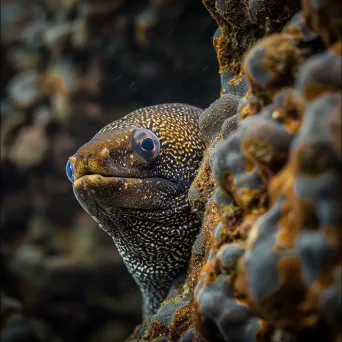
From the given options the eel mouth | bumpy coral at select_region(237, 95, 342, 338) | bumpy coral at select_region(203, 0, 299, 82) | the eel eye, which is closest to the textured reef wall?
bumpy coral at select_region(237, 95, 342, 338)

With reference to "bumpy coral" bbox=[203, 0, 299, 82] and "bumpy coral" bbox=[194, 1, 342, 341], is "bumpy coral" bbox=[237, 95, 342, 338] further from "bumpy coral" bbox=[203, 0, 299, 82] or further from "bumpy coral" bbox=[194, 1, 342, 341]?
"bumpy coral" bbox=[203, 0, 299, 82]

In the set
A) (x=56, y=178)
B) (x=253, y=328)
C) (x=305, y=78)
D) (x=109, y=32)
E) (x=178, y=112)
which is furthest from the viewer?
(x=56, y=178)

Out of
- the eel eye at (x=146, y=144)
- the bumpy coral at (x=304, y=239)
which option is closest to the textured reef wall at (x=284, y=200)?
the bumpy coral at (x=304, y=239)

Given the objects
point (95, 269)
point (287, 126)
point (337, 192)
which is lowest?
point (95, 269)

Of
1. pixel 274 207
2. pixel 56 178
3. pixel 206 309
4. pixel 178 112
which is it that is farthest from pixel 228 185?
pixel 56 178

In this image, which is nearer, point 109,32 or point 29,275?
point 109,32

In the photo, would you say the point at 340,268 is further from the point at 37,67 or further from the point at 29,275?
the point at 37,67
